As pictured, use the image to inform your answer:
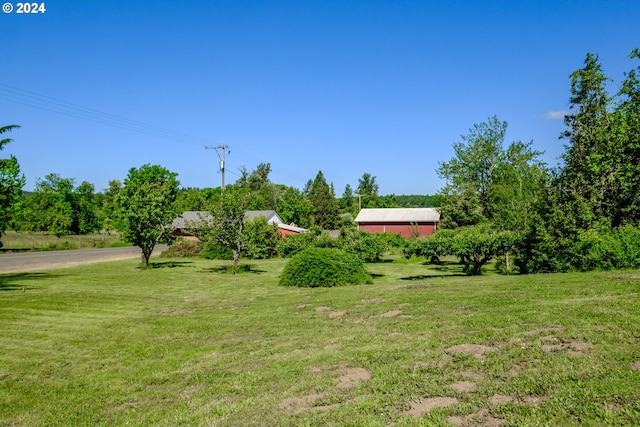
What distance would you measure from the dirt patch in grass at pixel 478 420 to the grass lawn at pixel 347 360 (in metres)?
0.02

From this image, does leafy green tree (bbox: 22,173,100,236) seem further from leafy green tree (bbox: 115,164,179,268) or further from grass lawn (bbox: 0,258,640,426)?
→ grass lawn (bbox: 0,258,640,426)

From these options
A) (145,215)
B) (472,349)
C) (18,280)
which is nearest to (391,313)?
(472,349)

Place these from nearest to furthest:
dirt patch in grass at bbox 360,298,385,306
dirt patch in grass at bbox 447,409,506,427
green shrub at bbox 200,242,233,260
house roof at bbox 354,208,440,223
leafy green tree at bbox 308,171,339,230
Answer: dirt patch in grass at bbox 447,409,506,427
dirt patch in grass at bbox 360,298,385,306
green shrub at bbox 200,242,233,260
house roof at bbox 354,208,440,223
leafy green tree at bbox 308,171,339,230

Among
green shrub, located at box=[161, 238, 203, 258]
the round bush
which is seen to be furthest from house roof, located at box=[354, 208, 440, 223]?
the round bush

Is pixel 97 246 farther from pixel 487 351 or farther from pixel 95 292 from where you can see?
pixel 487 351

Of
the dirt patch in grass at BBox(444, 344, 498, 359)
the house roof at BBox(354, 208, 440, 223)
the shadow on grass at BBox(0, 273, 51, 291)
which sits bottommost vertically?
the shadow on grass at BBox(0, 273, 51, 291)

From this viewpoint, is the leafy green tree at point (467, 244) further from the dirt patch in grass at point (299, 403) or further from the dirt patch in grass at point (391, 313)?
the dirt patch in grass at point (299, 403)

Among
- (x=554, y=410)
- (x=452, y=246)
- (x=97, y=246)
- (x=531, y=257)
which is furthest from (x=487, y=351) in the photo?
(x=97, y=246)

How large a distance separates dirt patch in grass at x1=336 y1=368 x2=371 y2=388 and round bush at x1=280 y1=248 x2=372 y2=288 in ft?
45.7

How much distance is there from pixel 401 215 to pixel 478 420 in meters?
65.0

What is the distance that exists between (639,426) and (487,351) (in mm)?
2974

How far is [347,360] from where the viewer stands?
28.3ft

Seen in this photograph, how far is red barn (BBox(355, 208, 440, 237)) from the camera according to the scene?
6575cm

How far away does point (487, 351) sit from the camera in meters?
7.82
